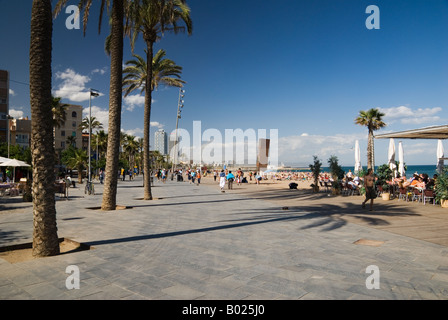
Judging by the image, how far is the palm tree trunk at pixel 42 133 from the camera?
5.04 meters

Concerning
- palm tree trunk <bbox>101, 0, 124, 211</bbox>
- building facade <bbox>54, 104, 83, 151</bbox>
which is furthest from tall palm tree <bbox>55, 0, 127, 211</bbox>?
building facade <bbox>54, 104, 83, 151</bbox>

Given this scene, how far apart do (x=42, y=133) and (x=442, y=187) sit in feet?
47.9

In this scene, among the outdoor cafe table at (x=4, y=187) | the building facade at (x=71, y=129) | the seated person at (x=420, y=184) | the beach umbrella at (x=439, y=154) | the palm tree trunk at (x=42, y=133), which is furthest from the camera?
the building facade at (x=71, y=129)

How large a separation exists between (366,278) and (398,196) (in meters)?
14.1

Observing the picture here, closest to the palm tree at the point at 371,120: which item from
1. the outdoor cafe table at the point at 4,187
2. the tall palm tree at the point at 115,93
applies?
the tall palm tree at the point at 115,93

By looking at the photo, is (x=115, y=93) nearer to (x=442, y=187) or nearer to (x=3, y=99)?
(x=442, y=187)

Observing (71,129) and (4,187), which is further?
(71,129)

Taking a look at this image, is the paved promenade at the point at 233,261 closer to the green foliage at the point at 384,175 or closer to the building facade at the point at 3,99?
the green foliage at the point at 384,175

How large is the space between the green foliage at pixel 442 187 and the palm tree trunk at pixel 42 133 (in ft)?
46.3

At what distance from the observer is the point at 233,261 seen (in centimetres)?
493

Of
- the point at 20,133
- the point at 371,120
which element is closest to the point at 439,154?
the point at 371,120
